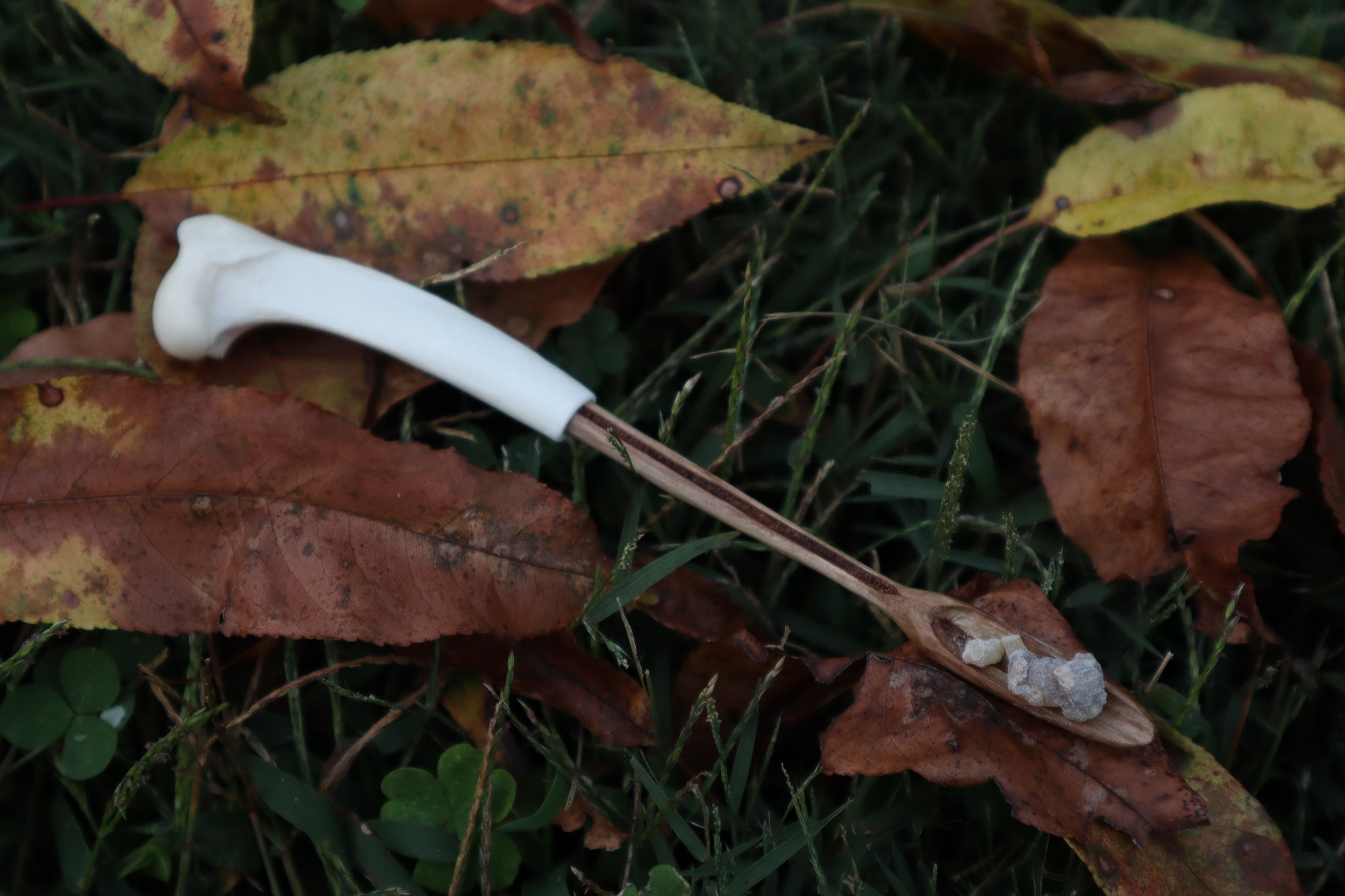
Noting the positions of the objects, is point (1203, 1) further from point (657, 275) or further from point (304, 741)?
point (304, 741)

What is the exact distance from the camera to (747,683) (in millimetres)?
1367

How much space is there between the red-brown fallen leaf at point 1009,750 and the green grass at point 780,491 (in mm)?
98

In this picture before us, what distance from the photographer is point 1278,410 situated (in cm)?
139

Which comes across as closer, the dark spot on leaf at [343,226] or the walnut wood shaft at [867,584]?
the walnut wood shaft at [867,584]

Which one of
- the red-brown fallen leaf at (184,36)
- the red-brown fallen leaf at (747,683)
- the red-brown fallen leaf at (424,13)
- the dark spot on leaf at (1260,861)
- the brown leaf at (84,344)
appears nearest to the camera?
the dark spot on leaf at (1260,861)

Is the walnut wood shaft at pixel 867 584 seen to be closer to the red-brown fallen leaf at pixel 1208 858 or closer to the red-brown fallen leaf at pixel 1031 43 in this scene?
the red-brown fallen leaf at pixel 1208 858

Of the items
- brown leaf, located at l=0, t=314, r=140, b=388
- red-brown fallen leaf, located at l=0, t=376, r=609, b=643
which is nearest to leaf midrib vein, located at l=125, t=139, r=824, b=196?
brown leaf, located at l=0, t=314, r=140, b=388

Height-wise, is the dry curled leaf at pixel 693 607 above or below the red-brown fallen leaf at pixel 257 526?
below

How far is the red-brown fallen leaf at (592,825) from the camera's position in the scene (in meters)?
1.33

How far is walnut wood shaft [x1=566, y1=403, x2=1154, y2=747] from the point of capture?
4.07 feet

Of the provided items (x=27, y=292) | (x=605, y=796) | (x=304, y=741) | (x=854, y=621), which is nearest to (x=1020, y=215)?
(x=854, y=621)

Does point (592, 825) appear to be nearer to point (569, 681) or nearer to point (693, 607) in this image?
point (569, 681)

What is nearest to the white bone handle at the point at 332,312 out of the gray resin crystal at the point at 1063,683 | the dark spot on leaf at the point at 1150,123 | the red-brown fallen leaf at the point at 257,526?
the red-brown fallen leaf at the point at 257,526

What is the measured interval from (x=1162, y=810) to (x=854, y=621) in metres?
0.49
